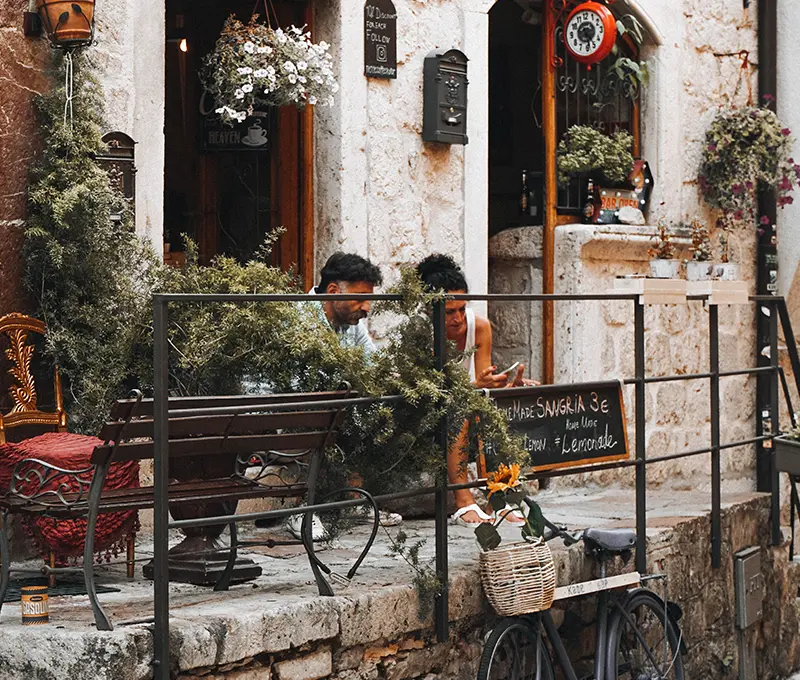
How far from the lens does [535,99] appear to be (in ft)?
28.4

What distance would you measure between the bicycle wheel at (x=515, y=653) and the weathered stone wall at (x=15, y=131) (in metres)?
2.22

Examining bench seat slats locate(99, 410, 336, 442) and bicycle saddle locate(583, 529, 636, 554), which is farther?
bicycle saddle locate(583, 529, 636, 554)

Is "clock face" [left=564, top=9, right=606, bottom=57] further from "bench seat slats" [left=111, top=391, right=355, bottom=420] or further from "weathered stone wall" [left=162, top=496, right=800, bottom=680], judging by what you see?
"bench seat slats" [left=111, top=391, right=355, bottom=420]

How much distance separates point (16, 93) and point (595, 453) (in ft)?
8.73

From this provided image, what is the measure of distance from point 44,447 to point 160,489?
1.03 meters

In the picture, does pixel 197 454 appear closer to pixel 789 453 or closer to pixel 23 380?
pixel 23 380

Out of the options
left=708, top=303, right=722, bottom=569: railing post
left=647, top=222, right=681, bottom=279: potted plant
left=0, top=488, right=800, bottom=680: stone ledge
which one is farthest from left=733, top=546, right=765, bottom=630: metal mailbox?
left=647, top=222, right=681, bottom=279: potted plant

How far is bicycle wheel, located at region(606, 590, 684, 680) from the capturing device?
18.5ft

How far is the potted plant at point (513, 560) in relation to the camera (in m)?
4.89

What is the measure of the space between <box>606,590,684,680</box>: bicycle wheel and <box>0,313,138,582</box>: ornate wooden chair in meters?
1.92

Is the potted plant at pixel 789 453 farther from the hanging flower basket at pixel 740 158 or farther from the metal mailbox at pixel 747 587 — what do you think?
the hanging flower basket at pixel 740 158

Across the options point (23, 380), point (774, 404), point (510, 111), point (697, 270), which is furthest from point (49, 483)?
point (510, 111)

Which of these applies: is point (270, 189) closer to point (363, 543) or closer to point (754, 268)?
point (363, 543)

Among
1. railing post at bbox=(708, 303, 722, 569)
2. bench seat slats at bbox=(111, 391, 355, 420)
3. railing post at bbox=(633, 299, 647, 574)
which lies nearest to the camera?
bench seat slats at bbox=(111, 391, 355, 420)
